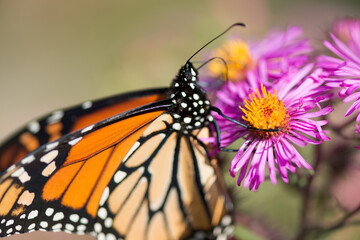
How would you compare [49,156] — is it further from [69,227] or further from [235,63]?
[235,63]

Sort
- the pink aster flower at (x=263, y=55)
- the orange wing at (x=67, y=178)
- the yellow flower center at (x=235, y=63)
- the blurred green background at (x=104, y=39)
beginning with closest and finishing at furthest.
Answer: the orange wing at (x=67, y=178) → the pink aster flower at (x=263, y=55) → the yellow flower center at (x=235, y=63) → the blurred green background at (x=104, y=39)

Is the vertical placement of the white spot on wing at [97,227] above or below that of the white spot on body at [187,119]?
below

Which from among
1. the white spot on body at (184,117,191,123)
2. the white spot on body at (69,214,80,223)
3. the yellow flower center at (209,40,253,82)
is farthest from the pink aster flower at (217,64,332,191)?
the white spot on body at (69,214,80,223)

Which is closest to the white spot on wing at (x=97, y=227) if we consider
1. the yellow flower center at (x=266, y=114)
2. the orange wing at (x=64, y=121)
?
the orange wing at (x=64, y=121)

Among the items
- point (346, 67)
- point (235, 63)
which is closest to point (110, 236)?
point (235, 63)

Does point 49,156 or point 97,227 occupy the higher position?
point 49,156

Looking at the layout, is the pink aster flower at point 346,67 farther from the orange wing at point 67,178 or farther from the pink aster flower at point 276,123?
the orange wing at point 67,178

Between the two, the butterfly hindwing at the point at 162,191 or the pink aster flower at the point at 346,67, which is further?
the butterfly hindwing at the point at 162,191

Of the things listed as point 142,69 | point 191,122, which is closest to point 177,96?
point 191,122
